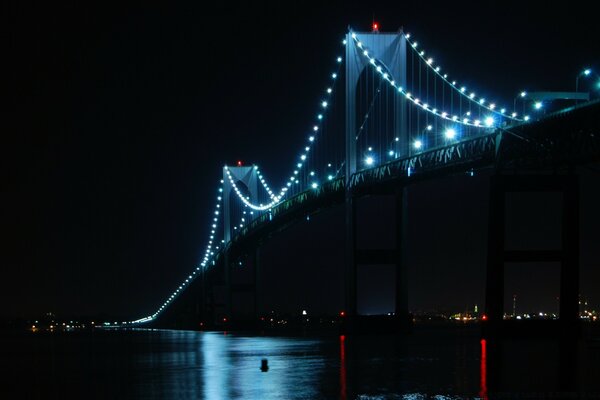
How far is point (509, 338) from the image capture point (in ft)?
130

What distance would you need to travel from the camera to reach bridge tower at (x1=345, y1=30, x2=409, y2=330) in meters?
52.8

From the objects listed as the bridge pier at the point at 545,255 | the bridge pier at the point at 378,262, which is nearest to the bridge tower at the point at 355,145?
Answer: the bridge pier at the point at 378,262

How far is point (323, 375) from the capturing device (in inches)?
1122

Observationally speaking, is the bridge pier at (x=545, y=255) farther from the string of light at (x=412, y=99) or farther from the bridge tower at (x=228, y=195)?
the bridge tower at (x=228, y=195)

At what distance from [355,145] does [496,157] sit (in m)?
14.4

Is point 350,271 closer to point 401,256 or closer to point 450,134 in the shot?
point 401,256

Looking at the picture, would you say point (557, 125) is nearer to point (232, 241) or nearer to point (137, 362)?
point (137, 362)

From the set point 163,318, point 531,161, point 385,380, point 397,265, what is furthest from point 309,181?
point 163,318

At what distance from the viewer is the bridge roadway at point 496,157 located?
3681 cm

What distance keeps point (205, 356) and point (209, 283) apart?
5769 cm

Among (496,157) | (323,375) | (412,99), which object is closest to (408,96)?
(412,99)

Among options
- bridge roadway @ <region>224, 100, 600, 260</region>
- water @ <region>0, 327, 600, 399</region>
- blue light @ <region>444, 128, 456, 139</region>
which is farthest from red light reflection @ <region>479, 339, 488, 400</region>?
blue light @ <region>444, 128, 456, 139</region>

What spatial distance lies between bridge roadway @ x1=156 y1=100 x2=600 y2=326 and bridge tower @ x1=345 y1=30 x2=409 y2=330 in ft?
3.40

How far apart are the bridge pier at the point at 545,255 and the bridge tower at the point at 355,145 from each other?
11.6 meters
